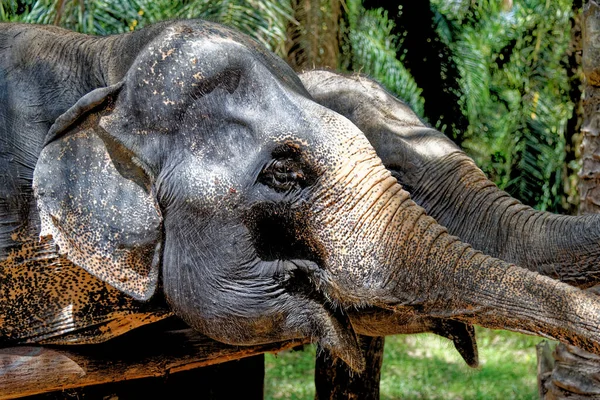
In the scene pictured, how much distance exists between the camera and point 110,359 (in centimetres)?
280

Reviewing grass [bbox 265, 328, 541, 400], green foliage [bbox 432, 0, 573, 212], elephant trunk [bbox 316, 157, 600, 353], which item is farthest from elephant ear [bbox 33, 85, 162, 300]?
green foliage [bbox 432, 0, 573, 212]

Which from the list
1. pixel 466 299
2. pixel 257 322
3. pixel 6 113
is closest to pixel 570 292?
pixel 466 299

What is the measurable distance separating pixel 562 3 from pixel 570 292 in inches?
232

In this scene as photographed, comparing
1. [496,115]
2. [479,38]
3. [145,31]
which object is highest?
[145,31]

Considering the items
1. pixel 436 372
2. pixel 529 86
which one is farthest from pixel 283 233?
pixel 529 86

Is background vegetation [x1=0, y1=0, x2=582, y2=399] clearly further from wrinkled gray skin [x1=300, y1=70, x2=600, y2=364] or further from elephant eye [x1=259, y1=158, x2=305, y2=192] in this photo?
elephant eye [x1=259, y1=158, x2=305, y2=192]

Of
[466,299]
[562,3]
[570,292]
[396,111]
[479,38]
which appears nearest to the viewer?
[570,292]

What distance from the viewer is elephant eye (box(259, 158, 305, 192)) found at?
7.98ft

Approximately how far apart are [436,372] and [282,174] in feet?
16.4

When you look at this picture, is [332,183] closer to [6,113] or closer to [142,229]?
[142,229]

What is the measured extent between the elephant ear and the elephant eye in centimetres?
34

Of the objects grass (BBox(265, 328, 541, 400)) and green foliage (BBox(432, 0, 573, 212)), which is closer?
grass (BBox(265, 328, 541, 400))

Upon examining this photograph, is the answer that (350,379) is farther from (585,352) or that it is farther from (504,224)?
(504,224)

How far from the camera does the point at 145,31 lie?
275 centimetres
